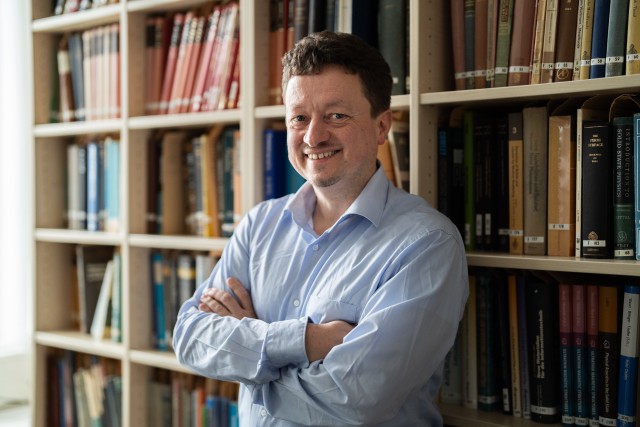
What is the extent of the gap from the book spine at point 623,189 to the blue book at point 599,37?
13 centimetres

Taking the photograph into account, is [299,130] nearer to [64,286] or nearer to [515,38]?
[515,38]

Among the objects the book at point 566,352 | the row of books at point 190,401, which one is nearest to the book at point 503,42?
the book at point 566,352

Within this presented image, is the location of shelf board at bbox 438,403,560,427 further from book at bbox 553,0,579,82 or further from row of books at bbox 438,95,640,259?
book at bbox 553,0,579,82

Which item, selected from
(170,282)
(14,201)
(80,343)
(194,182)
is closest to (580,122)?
(194,182)

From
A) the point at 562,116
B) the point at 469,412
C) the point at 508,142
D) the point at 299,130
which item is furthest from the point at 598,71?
the point at 469,412

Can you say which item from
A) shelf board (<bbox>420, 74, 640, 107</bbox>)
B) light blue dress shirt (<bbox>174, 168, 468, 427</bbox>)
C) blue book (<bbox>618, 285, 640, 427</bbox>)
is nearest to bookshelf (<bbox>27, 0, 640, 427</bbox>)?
shelf board (<bbox>420, 74, 640, 107</bbox>)

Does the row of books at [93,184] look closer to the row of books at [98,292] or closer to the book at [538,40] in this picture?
the row of books at [98,292]

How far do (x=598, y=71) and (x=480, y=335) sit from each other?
75 cm

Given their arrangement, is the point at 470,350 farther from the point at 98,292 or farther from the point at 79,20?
the point at 79,20

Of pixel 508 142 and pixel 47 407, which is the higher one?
pixel 508 142

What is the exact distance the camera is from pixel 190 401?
8.40 ft

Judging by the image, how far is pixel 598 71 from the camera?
5.61ft

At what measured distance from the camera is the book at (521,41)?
1813 millimetres

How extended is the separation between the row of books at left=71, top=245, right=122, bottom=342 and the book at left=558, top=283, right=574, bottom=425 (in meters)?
→ 1.61
